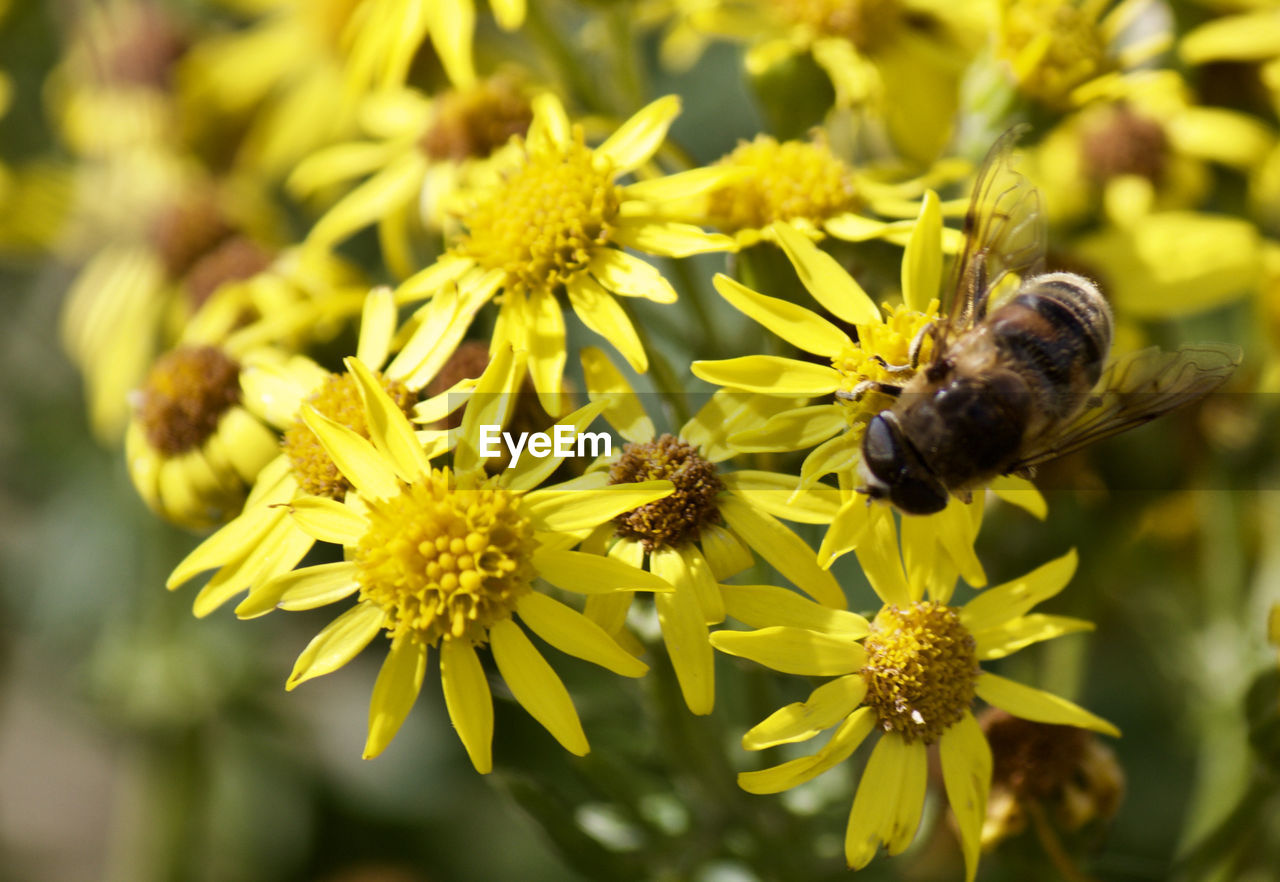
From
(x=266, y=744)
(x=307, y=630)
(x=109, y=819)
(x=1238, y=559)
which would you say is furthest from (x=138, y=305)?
(x=1238, y=559)

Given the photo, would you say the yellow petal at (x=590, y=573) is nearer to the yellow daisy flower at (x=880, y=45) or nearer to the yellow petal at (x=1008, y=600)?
the yellow petal at (x=1008, y=600)

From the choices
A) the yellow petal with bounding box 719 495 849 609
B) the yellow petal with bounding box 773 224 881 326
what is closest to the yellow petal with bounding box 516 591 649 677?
the yellow petal with bounding box 719 495 849 609

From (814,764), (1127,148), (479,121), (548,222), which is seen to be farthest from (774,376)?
(1127,148)

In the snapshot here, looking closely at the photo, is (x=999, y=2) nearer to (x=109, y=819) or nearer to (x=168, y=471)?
(x=168, y=471)

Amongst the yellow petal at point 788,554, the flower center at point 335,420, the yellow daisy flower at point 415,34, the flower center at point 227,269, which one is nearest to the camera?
the yellow petal at point 788,554

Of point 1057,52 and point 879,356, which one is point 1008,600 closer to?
point 879,356

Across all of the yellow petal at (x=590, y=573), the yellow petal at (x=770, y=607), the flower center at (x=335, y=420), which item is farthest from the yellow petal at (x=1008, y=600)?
the flower center at (x=335, y=420)
